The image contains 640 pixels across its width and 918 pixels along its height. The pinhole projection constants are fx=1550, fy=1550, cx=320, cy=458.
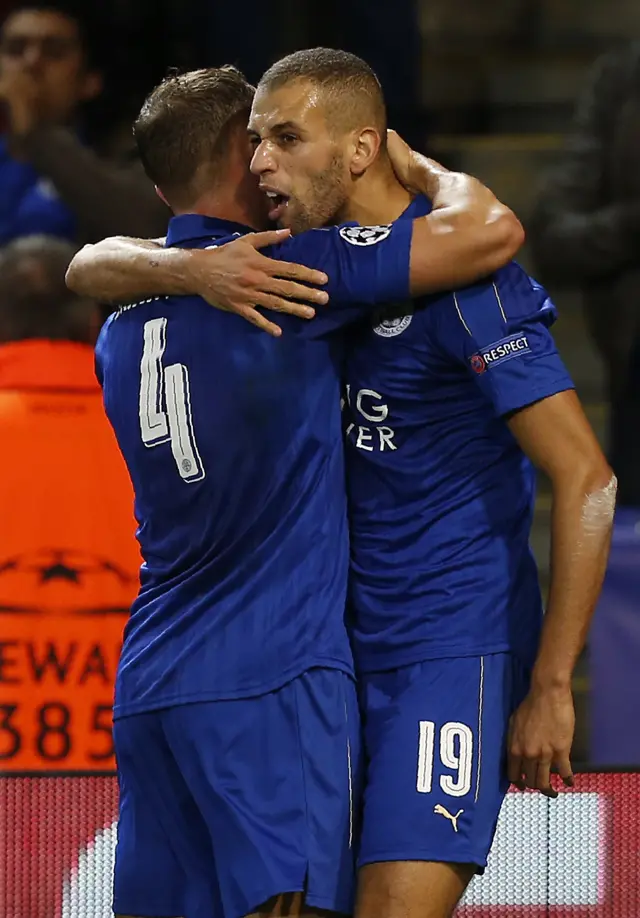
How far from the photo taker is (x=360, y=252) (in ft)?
7.44

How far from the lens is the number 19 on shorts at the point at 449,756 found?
225 cm

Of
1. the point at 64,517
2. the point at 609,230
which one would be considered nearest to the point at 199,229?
the point at 64,517

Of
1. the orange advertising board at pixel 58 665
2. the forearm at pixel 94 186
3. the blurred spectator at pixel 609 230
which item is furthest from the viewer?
the blurred spectator at pixel 609 230

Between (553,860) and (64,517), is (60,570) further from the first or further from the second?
(553,860)

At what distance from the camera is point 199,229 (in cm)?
242

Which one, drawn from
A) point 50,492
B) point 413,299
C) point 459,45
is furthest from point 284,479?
point 459,45

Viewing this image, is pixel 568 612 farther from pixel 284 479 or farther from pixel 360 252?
pixel 360 252

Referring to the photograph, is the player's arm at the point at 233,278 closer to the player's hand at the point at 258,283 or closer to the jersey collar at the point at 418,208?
the player's hand at the point at 258,283

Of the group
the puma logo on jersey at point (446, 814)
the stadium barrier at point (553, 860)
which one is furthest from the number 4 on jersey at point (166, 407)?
the stadium barrier at point (553, 860)

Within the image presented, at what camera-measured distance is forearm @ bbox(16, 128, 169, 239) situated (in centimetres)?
459

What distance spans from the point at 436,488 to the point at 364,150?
0.55m

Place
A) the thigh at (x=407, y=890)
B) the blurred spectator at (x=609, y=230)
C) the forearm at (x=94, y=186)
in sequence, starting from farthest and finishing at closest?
the blurred spectator at (x=609, y=230) < the forearm at (x=94, y=186) < the thigh at (x=407, y=890)

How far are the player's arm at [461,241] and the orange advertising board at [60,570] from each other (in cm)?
194

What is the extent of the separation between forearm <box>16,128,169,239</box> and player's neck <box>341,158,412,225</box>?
216 centimetres
